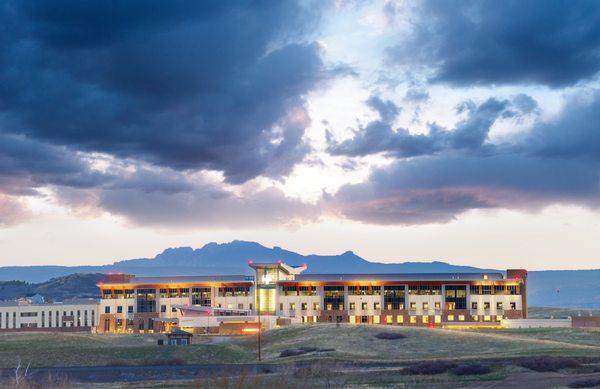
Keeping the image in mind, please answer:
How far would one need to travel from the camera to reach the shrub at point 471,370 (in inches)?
3625

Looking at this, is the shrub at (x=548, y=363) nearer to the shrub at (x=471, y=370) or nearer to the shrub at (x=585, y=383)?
the shrub at (x=471, y=370)

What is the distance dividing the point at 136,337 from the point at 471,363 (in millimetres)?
84476

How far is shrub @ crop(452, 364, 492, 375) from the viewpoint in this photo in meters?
92.1

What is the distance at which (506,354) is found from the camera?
11419 centimetres

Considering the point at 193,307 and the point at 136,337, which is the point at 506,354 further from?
the point at 193,307

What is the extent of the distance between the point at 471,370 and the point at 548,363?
10775mm

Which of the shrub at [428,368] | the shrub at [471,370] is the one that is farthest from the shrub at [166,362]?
the shrub at [471,370]

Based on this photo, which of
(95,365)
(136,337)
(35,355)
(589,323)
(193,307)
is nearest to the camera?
(95,365)

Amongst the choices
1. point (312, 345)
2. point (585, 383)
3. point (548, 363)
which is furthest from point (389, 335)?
point (585, 383)

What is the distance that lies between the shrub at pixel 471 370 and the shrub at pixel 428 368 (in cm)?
145

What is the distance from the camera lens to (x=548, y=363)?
96.4 m

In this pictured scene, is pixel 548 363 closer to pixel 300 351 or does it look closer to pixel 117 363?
pixel 300 351

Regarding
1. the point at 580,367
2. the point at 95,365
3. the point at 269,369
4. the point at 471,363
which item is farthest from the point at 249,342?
the point at 580,367

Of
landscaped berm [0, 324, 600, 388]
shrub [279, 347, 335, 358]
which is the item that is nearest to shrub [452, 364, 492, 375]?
landscaped berm [0, 324, 600, 388]
